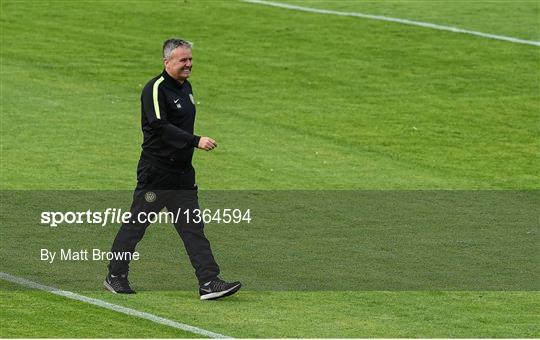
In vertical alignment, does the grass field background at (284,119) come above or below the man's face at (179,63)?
below

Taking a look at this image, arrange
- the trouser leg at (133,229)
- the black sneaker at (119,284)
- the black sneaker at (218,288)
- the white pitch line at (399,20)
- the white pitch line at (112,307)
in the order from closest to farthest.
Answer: the white pitch line at (112,307) → the black sneaker at (218,288) → the trouser leg at (133,229) → the black sneaker at (119,284) → the white pitch line at (399,20)

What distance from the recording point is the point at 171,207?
12727 mm

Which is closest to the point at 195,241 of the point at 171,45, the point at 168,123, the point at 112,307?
the point at 112,307

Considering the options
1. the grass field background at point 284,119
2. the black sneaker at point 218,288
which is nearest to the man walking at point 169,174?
the black sneaker at point 218,288

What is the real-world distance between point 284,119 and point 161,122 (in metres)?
10.4

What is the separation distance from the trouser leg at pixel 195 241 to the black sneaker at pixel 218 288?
0.17 ft

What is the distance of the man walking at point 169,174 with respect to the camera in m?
12.4

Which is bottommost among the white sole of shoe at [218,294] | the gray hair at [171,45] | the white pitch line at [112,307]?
the white pitch line at [112,307]

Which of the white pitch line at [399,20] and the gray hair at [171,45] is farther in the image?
the white pitch line at [399,20]

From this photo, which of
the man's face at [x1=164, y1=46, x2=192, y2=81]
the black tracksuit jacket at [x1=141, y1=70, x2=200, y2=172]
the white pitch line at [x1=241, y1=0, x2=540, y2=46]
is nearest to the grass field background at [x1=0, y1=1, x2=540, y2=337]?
the white pitch line at [x1=241, y1=0, x2=540, y2=46]

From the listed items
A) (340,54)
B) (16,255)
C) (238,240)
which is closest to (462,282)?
(238,240)

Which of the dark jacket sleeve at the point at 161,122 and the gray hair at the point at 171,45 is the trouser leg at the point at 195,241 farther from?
the gray hair at the point at 171,45

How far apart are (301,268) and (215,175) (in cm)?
497

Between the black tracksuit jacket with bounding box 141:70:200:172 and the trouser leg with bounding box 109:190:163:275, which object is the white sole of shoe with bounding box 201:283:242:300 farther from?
the black tracksuit jacket with bounding box 141:70:200:172
